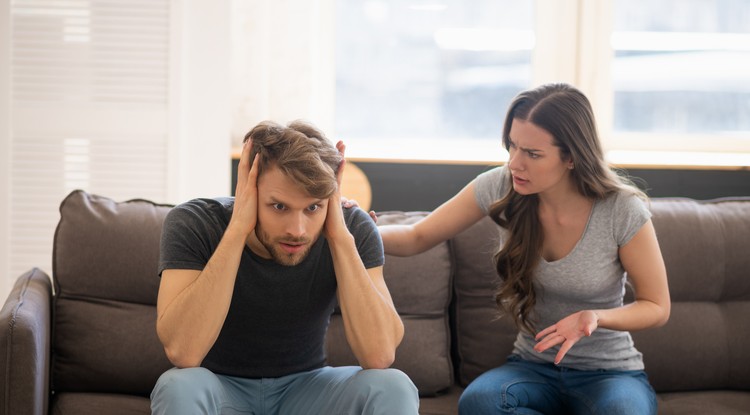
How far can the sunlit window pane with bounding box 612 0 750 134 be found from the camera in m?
4.03

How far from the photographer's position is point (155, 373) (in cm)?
217

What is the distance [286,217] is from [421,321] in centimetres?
67

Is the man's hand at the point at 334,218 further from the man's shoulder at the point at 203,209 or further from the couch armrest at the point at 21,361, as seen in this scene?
the couch armrest at the point at 21,361

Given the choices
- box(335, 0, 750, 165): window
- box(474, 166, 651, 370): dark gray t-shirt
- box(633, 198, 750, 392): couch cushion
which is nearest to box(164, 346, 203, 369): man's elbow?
box(474, 166, 651, 370): dark gray t-shirt

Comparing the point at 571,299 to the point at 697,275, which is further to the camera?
the point at 697,275

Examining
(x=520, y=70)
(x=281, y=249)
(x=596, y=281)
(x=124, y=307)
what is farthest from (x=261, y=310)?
(x=520, y=70)

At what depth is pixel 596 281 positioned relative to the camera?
209 centimetres

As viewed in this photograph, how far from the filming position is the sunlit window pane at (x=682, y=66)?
4027 mm

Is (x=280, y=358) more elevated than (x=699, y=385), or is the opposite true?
(x=280, y=358)

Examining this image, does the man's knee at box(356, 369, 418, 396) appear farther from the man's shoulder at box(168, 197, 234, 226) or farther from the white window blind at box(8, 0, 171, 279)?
the white window blind at box(8, 0, 171, 279)

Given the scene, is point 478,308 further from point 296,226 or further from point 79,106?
point 79,106

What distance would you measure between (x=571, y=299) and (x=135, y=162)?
1.98 m

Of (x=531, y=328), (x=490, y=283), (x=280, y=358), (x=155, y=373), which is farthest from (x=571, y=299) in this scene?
(x=155, y=373)

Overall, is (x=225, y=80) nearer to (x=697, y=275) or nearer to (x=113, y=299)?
(x=113, y=299)
